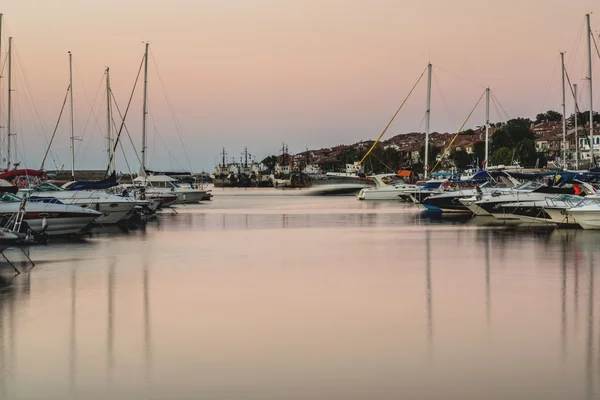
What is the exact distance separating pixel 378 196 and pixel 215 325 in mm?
58938

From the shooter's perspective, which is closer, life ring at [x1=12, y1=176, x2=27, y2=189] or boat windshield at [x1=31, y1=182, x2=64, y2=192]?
boat windshield at [x1=31, y1=182, x2=64, y2=192]

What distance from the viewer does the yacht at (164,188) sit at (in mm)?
60703

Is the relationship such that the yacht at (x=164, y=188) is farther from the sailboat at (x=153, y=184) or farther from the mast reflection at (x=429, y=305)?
the mast reflection at (x=429, y=305)

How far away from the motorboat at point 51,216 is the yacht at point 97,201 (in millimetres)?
5460

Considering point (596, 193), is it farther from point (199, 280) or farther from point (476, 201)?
point (199, 280)

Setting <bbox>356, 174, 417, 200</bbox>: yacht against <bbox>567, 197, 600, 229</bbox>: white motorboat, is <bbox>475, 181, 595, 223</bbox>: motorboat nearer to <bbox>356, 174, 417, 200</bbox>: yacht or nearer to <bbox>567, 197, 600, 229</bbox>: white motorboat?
<bbox>567, 197, 600, 229</bbox>: white motorboat

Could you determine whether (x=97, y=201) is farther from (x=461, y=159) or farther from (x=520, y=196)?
(x=461, y=159)

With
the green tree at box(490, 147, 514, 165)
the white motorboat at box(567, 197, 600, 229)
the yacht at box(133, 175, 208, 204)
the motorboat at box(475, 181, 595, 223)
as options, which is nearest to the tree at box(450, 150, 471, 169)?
the green tree at box(490, 147, 514, 165)

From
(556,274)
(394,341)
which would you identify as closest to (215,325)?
(394,341)

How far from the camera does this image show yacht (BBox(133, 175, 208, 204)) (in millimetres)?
60703

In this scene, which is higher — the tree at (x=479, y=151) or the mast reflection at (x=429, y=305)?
the tree at (x=479, y=151)

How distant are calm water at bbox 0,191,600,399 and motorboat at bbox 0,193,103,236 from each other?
163 cm

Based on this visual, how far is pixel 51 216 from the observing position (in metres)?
30.1

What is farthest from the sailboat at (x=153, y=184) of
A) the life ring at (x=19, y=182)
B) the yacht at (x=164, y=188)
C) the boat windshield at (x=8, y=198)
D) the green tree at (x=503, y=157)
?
the green tree at (x=503, y=157)
